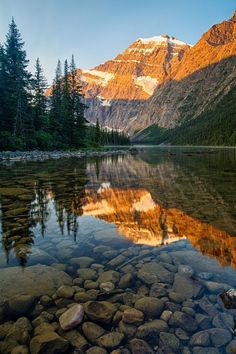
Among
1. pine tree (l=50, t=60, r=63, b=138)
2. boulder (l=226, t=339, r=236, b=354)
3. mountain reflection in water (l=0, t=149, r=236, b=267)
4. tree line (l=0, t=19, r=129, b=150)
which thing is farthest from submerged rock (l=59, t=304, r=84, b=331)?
pine tree (l=50, t=60, r=63, b=138)

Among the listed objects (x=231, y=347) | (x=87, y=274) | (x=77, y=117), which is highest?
(x=77, y=117)

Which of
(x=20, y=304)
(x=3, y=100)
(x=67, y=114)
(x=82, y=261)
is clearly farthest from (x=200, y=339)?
(x=67, y=114)

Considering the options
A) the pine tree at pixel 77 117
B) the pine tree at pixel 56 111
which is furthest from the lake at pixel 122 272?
the pine tree at pixel 77 117

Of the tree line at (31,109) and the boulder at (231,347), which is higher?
the tree line at (31,109)

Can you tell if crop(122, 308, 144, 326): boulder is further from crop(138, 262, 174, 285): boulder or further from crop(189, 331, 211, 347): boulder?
crop(138, 262, 174, 285): boulder

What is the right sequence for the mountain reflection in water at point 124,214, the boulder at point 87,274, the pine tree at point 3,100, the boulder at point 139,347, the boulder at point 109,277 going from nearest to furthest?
the boulder at point 139,347 → the boulder at point 109,277 → the boulder at point 87,274 → the mountain reflection in water at point 124,214 → the pine tree at point 3,100

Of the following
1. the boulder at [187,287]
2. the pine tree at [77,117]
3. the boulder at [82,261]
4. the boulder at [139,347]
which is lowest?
the boulder at [139,347]

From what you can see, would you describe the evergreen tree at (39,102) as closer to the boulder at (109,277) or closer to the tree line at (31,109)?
the tree line at (31,109)

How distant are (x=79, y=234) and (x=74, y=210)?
2.74 meters

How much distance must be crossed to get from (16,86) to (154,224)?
1677 inches

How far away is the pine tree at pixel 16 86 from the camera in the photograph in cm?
4394

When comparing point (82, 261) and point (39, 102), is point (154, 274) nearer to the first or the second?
point (82, 261)

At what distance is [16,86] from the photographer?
45.0m

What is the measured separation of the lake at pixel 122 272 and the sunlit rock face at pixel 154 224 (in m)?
0.03
